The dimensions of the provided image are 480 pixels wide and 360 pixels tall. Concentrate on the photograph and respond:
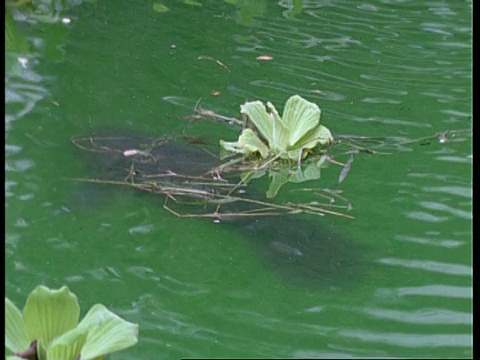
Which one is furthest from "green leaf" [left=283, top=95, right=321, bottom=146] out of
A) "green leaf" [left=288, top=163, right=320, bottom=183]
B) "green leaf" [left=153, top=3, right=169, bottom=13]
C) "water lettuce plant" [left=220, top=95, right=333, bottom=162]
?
"green leaf" [left=153, top=3, right=169, bottom=13]

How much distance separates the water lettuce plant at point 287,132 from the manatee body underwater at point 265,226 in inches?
4.4

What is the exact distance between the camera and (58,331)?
66 cm

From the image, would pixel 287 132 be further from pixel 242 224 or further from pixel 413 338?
pixel 413 338

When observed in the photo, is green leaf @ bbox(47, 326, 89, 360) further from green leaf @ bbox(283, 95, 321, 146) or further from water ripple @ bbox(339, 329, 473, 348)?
green leaf @ bbox(283, 95, 321, 146)

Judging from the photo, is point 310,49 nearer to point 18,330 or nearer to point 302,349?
point 302,349

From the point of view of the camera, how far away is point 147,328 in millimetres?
942

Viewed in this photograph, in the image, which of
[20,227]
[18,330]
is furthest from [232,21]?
[18,330]

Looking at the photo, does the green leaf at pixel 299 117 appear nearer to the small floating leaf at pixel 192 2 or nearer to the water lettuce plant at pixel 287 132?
the water lettuce plant at pixel 287 132

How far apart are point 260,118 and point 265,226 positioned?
0.42 m

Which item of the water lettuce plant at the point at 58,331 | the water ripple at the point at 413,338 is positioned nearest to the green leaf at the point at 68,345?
the water lettuce plant at the point at 58,331

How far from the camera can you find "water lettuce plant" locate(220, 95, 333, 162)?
1.60 metres

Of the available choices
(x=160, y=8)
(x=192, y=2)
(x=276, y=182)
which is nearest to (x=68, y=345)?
(x=276, y=182)

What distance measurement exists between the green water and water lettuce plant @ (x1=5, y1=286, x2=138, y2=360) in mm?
202

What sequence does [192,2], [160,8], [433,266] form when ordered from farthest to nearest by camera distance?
[192,2] → [160,8] → [433,266]
